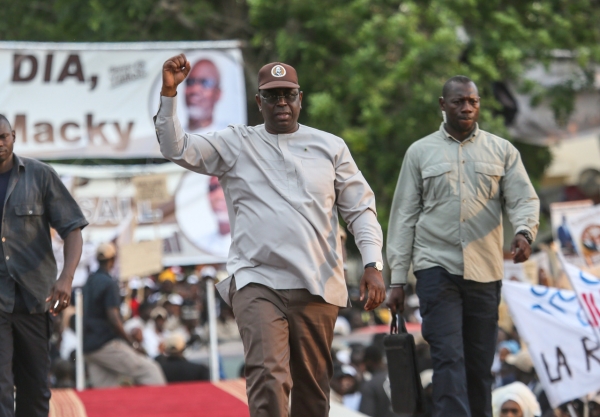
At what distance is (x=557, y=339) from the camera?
8602 millimetres

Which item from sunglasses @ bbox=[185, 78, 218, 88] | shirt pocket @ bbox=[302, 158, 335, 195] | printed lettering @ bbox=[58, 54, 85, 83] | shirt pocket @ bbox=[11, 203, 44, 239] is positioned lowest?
shirt pocket @ bbox=[11, 203, 44, 239]

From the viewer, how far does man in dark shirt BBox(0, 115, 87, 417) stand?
6.08m

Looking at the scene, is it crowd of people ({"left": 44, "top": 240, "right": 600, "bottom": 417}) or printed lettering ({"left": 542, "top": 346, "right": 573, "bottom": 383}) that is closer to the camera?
printed lettering ({"left": 542, "top": 346, "right": 573, "bottom": 383})

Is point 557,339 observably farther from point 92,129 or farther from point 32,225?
point 92,129

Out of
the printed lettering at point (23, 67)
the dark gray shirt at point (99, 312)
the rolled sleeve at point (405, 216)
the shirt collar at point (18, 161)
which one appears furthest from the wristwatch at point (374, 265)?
the printed lettering at point (23, 67)

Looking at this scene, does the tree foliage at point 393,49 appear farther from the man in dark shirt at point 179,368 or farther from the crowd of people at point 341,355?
the man in dark shirt at point 179,368

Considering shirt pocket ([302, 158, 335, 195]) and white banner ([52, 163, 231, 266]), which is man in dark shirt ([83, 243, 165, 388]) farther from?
shirt pocket ([302, 158, 335, 195])

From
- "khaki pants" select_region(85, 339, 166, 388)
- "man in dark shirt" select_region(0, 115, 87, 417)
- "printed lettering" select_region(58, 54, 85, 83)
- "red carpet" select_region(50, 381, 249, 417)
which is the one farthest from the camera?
"printed lettering" select_region(58, 54, 85, 83)

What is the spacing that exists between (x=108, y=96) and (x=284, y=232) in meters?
8.28

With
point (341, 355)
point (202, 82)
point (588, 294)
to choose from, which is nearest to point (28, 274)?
point (588, 294)

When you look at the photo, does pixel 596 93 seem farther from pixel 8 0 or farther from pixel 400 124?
pixel 8 0

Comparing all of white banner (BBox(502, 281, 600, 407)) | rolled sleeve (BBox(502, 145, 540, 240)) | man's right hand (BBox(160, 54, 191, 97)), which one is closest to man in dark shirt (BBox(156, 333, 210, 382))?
white banner (BBox(502, 281, 600, 407))

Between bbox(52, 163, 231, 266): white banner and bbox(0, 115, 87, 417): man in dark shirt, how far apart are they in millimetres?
6398

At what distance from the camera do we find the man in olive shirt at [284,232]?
538cm
